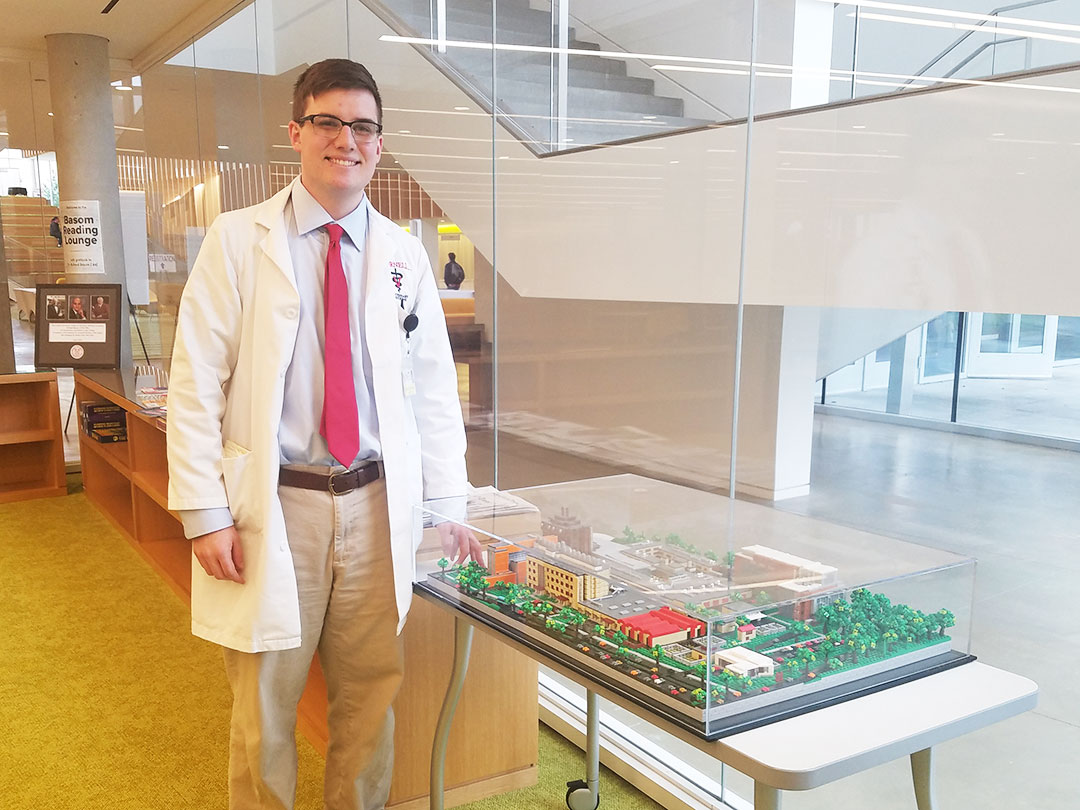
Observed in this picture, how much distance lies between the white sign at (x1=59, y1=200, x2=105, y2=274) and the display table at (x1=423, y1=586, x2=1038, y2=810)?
19.0 ft

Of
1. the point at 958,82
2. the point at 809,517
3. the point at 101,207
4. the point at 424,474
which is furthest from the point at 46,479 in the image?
the point at 958,82

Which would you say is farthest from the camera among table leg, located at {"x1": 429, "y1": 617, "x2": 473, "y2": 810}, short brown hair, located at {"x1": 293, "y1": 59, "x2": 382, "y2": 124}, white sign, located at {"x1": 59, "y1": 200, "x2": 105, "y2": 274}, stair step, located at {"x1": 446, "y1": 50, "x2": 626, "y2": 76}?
white sign, located at {"x1": 59, "y1": 200, "x2": 105, "y2": 274}

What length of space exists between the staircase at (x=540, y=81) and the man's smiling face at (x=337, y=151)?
100 centimetres

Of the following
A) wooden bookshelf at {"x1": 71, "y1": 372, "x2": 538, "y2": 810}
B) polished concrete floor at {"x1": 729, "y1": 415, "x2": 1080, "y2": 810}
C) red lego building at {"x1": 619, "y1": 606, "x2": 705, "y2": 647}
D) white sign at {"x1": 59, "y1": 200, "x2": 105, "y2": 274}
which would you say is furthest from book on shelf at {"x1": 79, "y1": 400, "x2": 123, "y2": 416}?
red lego building at {"x1": 619, "y1": 606, "x2": 705, "y2": 647}

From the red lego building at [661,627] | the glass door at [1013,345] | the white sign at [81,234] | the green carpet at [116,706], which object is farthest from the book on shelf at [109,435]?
the glass door at [1013,345]

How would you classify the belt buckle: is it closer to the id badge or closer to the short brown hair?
the id badge

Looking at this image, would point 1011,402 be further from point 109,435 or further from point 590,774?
point 109,435

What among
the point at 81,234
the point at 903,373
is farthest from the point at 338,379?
the point at 81,234

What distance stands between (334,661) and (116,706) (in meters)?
1.49

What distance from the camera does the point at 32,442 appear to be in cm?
629

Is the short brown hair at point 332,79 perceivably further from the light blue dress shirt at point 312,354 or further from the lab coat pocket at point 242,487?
the lab coat pocket at point 242,487

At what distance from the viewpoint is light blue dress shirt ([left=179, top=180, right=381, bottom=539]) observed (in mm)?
1950

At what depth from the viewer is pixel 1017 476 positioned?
1.80m

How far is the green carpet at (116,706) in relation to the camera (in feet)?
8.63
